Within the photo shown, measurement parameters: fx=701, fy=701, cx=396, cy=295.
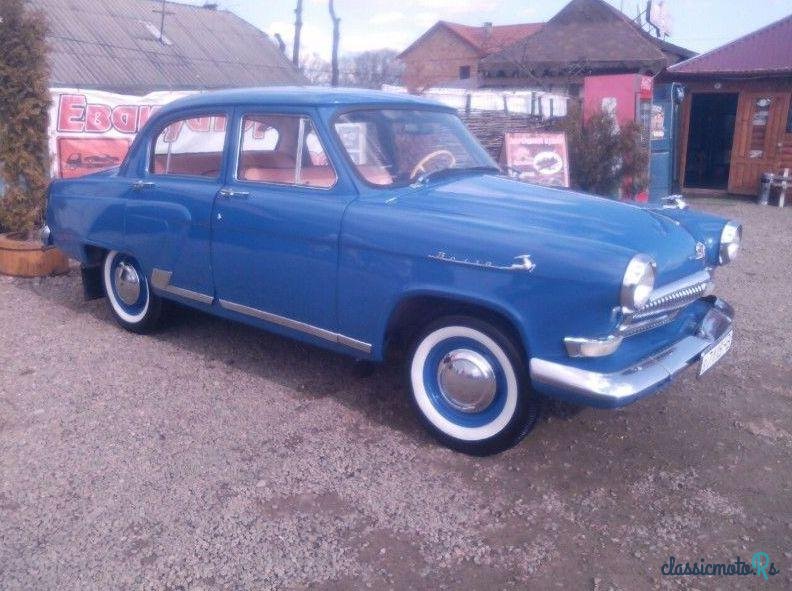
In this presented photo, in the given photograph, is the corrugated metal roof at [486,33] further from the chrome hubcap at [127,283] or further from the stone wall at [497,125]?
the chrome hubcap at [127,283]

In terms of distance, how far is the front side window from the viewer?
13.0ft

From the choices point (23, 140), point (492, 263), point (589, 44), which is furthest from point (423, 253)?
point (589, 44)

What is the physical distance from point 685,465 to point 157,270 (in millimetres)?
3510

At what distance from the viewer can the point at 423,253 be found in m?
3.39

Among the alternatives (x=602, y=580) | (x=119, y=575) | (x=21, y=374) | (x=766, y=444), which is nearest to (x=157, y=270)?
(x=21, y=374)

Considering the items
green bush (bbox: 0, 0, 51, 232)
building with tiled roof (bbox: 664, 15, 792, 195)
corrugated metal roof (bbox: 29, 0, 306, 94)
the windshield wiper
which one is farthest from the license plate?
corrugated metal roof (bbox: 29, 0, 306, 94)

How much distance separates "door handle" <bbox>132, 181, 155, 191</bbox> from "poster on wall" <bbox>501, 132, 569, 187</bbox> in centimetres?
523

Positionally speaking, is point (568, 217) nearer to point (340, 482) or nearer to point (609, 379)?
point (609, 379)

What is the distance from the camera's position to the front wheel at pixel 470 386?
3350 mm

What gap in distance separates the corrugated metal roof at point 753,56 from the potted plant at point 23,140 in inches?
492

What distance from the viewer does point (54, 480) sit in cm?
331

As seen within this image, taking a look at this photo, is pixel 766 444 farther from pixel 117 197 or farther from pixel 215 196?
pixel 117 197

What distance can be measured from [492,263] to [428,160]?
1228 mm

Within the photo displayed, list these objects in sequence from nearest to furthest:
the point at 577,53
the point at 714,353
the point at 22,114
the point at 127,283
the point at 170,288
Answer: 1. the point at 714,353
2. the point at 170,288
3. the point at 127,283
4. the point at 22,114
5. the point at 577,53
